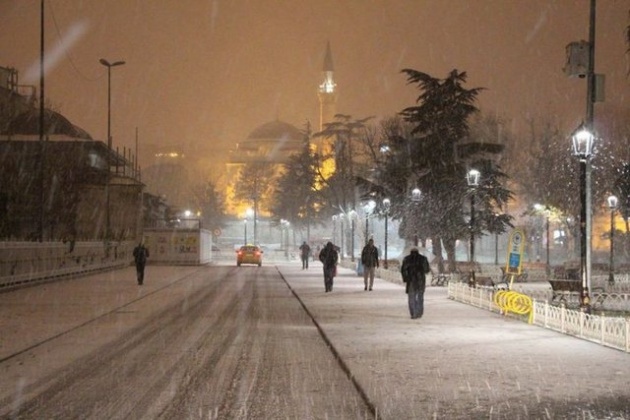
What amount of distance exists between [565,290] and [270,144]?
14446 centimetres

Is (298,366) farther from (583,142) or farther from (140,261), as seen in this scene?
(140,261)

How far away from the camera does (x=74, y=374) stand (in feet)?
36.1

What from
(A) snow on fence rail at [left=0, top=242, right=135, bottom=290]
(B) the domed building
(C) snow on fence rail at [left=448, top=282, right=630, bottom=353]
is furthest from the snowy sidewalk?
(B) the domed building

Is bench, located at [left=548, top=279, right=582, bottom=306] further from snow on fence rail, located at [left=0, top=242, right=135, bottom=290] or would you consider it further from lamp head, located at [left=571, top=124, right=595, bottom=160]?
snow on fence rail, located at [left=0, top=242, right=135, bottom=290]

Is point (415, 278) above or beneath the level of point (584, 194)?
beneath

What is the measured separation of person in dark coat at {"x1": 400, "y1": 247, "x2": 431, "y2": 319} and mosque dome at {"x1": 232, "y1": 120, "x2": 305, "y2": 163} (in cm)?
13352

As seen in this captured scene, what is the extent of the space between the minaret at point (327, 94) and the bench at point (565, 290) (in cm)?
12118

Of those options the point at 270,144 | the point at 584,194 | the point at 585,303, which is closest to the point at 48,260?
the point at 584,194

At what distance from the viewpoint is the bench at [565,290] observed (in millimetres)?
22141

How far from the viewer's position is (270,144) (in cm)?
16538

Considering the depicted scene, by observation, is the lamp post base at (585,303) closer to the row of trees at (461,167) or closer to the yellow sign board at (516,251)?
the yellow sign board at (516,251)

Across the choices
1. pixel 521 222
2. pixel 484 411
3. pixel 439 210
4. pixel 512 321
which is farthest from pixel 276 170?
pixel 484 411

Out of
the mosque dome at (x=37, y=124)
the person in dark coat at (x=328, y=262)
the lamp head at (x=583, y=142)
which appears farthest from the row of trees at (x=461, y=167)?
the mosque dome at (x=37, y=124)

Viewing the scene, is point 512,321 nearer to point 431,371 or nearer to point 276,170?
point 431,371
